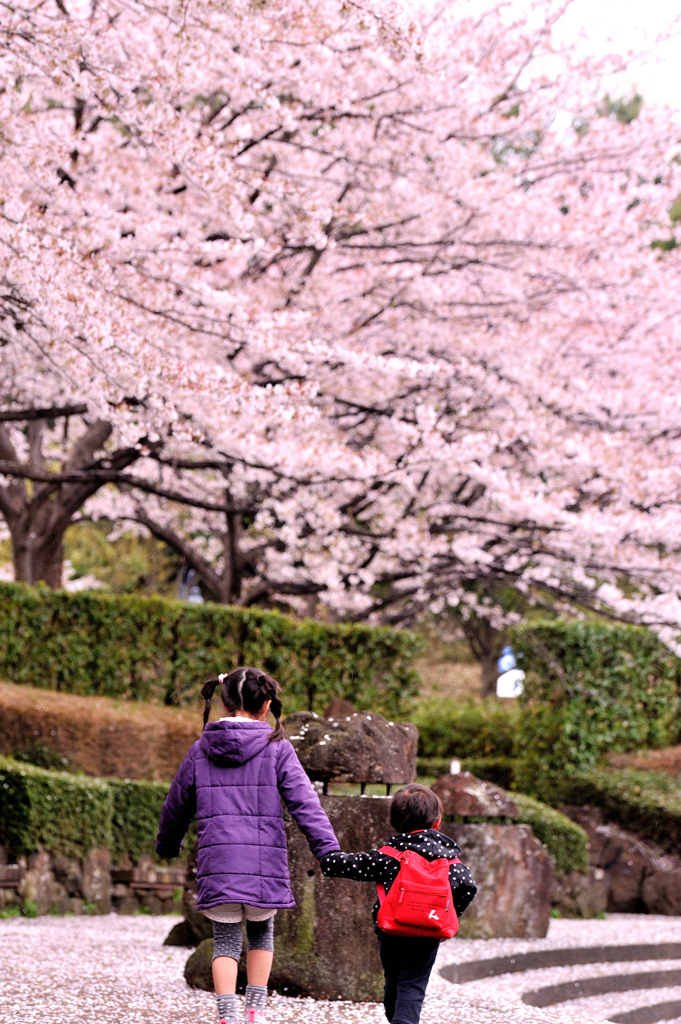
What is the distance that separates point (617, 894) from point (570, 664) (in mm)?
2690

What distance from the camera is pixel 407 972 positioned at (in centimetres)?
354

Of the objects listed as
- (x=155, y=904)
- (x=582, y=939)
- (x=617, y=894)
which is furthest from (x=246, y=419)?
(x=617, y=894)

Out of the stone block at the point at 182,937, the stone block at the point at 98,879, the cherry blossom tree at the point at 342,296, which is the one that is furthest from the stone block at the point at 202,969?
the cherry blossom tree at the point at 342,296

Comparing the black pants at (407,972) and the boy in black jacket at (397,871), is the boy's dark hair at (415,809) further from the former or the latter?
the black pants at (407,972)

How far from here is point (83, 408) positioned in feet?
29.1

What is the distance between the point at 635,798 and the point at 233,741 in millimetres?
8464

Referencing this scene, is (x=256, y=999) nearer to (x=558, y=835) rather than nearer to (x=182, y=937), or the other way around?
(x=182, y=937)

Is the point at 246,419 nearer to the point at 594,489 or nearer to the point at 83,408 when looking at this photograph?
the point at 83,408

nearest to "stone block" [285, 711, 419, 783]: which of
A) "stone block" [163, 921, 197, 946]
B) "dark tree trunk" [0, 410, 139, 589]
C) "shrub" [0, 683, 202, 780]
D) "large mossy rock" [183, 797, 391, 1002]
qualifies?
"large mossy rock" [183, 797, 391, 1002]

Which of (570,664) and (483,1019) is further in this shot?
(570,664)

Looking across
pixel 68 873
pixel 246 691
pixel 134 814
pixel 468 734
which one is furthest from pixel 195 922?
pixel 468 734

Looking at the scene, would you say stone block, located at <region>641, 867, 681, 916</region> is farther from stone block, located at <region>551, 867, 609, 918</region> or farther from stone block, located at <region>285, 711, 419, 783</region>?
stone block, located at <region>285, 711, 419, 783</region>

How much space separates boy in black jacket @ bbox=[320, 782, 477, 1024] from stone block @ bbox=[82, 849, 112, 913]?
4.83 metres

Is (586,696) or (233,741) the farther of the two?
(586,696)
